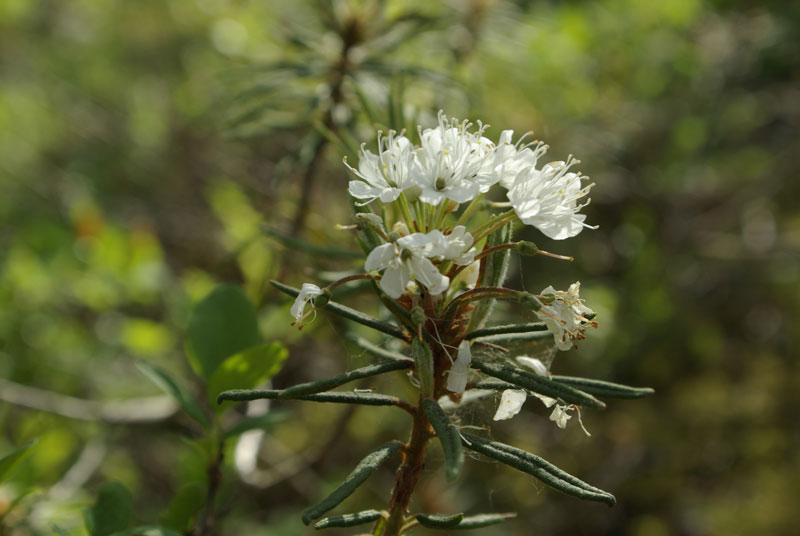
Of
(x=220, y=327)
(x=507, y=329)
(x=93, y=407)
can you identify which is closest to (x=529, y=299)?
(x=507, y=329)

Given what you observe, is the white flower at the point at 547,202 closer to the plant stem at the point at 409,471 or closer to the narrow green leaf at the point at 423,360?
the narrow green leaf at the point at 423,360

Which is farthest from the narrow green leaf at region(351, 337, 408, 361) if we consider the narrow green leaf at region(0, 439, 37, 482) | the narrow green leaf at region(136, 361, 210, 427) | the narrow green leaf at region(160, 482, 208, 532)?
the narrow green leaf at region(0, 439, 37, 482)

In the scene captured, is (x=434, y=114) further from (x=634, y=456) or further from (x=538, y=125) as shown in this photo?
(x=634, y=456)

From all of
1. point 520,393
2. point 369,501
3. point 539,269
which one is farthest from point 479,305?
point 539,269

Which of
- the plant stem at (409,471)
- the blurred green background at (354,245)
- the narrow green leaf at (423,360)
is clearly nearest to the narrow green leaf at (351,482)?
the plant stem at (409,471)

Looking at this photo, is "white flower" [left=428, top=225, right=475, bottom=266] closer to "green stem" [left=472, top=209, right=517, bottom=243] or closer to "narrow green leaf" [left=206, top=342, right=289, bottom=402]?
"green stem" [left=472, top=209, right=517, bottom=243]

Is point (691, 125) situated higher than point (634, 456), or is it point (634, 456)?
point (691, 125)

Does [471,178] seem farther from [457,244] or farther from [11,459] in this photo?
[11,459]
